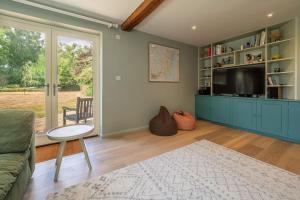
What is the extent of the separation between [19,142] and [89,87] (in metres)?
1.79

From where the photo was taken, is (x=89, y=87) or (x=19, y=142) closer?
(x=19, y=142)

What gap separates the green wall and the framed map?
0.42 feet

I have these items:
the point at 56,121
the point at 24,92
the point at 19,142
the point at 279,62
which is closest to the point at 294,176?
the point at 279,62

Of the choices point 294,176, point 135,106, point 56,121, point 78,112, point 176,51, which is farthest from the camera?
point 176,51

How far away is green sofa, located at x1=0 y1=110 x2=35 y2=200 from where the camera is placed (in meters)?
1.10

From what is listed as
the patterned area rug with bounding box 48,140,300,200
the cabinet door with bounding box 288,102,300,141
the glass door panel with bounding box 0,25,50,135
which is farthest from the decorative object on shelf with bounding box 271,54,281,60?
the glass door panel with bounding box 0,25,50,135

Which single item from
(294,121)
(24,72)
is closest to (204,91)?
(294,121)

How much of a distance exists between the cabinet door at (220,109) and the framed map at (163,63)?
1202 millimetres

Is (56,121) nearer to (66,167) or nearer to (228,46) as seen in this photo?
(66,167)

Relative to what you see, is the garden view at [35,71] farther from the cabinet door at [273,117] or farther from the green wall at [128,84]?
the cabinet door at [273,117]

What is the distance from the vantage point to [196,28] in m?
3.30

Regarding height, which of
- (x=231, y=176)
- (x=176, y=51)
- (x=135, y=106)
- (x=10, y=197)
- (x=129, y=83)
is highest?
(x=176, y=51)

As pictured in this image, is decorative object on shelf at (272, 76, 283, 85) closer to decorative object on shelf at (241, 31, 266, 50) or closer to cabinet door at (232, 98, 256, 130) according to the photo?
cabinet door at (232, 98, 256, 130)

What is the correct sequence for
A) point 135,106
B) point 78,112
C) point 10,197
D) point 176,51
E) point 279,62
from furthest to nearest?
1. point 176,51
2. point 135,106
3. point 279,62
4. point 78,112
5. point 10,197
